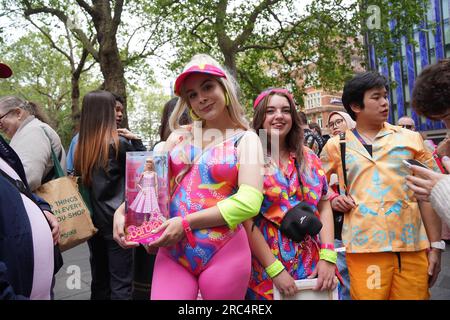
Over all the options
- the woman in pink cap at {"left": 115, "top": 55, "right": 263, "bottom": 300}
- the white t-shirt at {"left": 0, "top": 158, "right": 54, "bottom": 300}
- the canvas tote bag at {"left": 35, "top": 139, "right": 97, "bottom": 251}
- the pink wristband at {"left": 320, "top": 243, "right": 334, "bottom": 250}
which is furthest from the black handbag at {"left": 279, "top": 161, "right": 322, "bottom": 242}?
the canvas tote bag at {"left": 35, "top": 139, "right": 97, "bottom": 251}

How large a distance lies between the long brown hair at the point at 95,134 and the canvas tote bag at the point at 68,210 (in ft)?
0.60

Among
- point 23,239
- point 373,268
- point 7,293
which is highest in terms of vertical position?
point 23,239

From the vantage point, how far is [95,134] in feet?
9.23

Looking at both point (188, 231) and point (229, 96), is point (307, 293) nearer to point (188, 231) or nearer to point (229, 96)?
point (188, 231)

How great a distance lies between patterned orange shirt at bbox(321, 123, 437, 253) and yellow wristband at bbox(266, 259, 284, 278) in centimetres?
65

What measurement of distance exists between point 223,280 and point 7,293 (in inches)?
31.7

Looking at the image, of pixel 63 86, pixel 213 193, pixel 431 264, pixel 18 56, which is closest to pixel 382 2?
pixel 431 264

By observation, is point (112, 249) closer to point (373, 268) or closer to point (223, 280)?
point (223, 280)

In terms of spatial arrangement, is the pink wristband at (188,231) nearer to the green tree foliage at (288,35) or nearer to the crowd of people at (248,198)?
the crowd of people at (248,198)

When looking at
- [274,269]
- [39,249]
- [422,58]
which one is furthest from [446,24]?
[39,249]

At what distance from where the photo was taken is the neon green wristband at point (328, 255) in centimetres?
196

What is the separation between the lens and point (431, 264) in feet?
7.24

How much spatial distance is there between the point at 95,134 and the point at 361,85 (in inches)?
74.8

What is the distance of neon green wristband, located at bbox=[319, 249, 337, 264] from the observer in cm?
196
